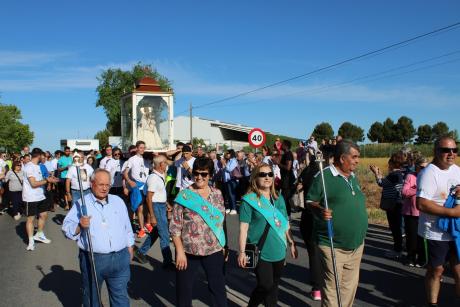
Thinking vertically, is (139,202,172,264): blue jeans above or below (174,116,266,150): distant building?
below

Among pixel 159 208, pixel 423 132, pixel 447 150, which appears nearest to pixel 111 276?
pixel 159 208

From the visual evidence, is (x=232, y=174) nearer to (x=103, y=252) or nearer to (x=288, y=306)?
(x=288, y=306)

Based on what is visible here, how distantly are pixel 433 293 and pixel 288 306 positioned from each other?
1.53 metres

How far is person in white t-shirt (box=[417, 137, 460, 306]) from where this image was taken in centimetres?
448

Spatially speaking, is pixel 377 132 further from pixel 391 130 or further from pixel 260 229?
pixel 260 229

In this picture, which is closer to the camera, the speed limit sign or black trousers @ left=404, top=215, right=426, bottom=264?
black trousers @ left=404, top=215, right=426, bottom=264

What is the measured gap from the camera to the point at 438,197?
452 cm

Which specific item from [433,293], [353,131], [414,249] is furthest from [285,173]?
[353,131]

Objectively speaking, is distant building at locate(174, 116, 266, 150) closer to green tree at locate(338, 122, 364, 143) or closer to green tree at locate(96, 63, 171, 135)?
green tree at locate(96, 63, 171, 135)

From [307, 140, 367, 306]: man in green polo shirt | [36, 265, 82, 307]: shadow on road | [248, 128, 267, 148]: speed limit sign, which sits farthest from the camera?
[248, 128, 267, 148]: speed limit sign

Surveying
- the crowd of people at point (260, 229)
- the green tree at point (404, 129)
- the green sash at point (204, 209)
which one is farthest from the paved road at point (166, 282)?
the green tree at point (404, 129)

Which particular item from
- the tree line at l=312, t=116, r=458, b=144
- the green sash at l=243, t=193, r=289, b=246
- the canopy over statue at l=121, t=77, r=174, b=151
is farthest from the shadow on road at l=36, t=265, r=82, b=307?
the tree line at l=312, t=116, r=458, b=144

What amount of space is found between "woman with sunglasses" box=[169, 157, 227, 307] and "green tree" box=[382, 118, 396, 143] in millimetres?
84822

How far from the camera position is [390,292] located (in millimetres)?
5762
